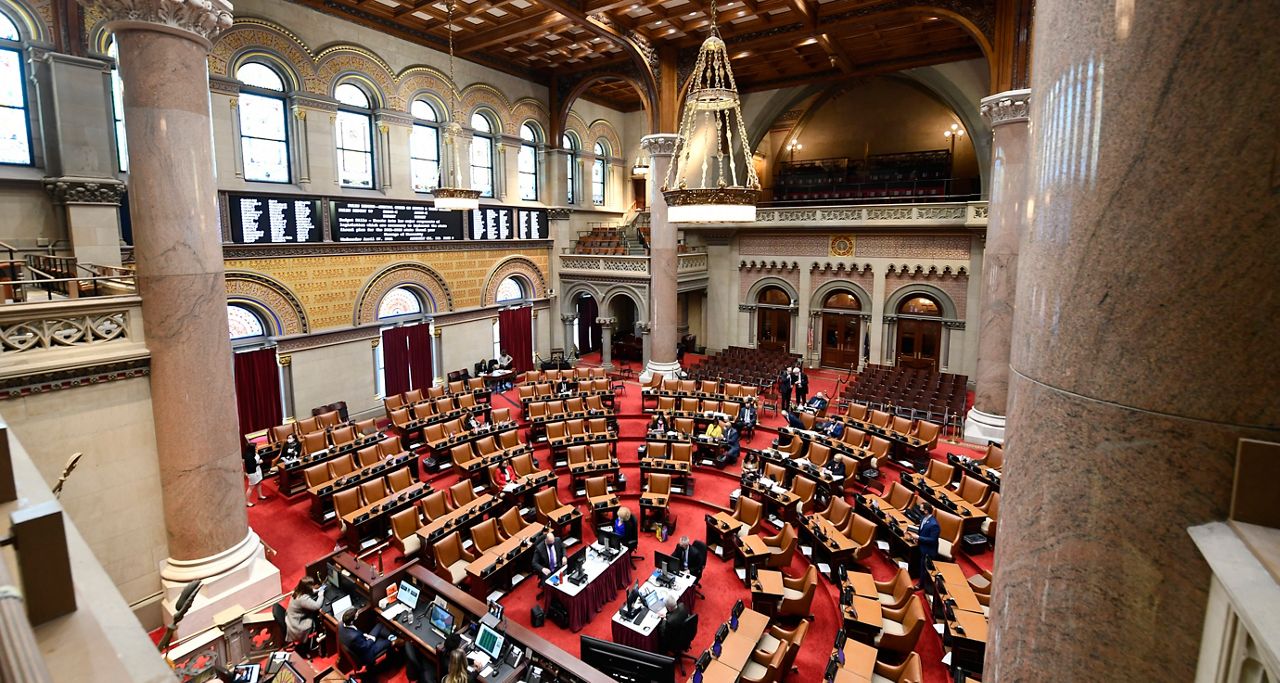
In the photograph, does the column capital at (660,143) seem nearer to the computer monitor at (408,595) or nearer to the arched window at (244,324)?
the arched window at (244,324)

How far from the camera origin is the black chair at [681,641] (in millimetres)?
7105

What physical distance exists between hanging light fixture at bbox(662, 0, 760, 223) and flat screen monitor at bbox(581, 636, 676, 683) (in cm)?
480

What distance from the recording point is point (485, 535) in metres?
9.24

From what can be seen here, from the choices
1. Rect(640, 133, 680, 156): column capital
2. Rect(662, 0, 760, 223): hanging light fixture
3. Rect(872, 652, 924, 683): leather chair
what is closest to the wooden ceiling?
Rect(640, 133, 680, 156): column capital

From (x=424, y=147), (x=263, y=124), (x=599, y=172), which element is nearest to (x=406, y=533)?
(x=263, y=124)

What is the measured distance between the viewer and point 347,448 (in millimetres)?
12078

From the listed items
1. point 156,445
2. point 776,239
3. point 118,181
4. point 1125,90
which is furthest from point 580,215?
point 1125,90

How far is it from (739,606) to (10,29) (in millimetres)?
14597

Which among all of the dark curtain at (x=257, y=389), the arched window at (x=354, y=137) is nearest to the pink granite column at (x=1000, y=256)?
the arched window at (x=354, y=137)

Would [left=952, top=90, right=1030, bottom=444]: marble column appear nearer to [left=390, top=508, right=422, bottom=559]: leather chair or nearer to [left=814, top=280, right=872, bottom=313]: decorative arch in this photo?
[left=814, top=280, right=872, bottom=313]: decorative arch

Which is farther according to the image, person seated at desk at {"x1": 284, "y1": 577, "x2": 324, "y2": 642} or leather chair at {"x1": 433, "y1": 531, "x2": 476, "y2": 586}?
leather chair at {"x1": 433, "y1": 531, "x2": 476, "y2": 586}

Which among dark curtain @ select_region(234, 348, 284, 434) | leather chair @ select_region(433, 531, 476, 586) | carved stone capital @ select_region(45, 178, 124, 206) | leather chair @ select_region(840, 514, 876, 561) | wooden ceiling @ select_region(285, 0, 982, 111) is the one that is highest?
wooden ceiling @ select_region(285, 0, 982, 111)

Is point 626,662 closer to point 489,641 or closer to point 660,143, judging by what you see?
point 489,641

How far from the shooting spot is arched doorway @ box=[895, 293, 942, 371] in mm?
19406
